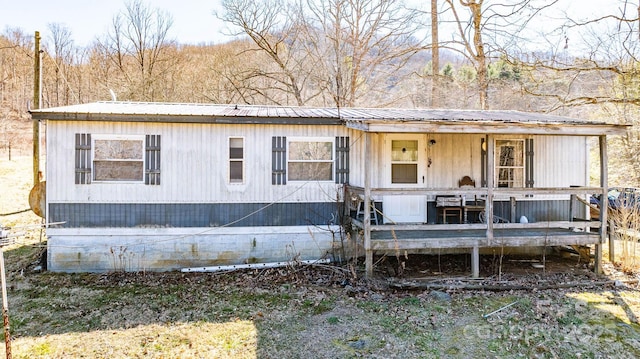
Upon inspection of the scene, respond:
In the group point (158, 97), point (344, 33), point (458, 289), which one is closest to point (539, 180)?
point (458, 289)

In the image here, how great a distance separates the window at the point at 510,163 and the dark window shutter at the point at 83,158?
345 inches

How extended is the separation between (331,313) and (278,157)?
11.7 feet

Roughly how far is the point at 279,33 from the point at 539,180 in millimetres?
16472

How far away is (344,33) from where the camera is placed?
20.3 metres

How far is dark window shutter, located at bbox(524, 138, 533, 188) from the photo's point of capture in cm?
918

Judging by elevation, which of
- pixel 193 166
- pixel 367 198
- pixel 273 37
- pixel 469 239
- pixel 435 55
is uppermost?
pixel 273 37

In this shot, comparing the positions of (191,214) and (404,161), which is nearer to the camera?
(191,214)

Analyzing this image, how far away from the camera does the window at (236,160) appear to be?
8.34m

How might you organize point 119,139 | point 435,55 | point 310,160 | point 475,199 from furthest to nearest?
point 435,55, point 475,199, point 310,160, point 119,139

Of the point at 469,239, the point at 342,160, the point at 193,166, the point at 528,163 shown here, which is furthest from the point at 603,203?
the point at 193,166

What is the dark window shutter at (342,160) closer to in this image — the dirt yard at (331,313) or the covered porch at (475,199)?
the covered porch at (475,199)

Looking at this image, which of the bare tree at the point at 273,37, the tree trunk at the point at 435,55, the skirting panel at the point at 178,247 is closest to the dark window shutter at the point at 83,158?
the skirting panel at the point at 178,247

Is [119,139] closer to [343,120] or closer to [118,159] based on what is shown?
[118,159]

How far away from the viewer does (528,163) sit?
9.20m
